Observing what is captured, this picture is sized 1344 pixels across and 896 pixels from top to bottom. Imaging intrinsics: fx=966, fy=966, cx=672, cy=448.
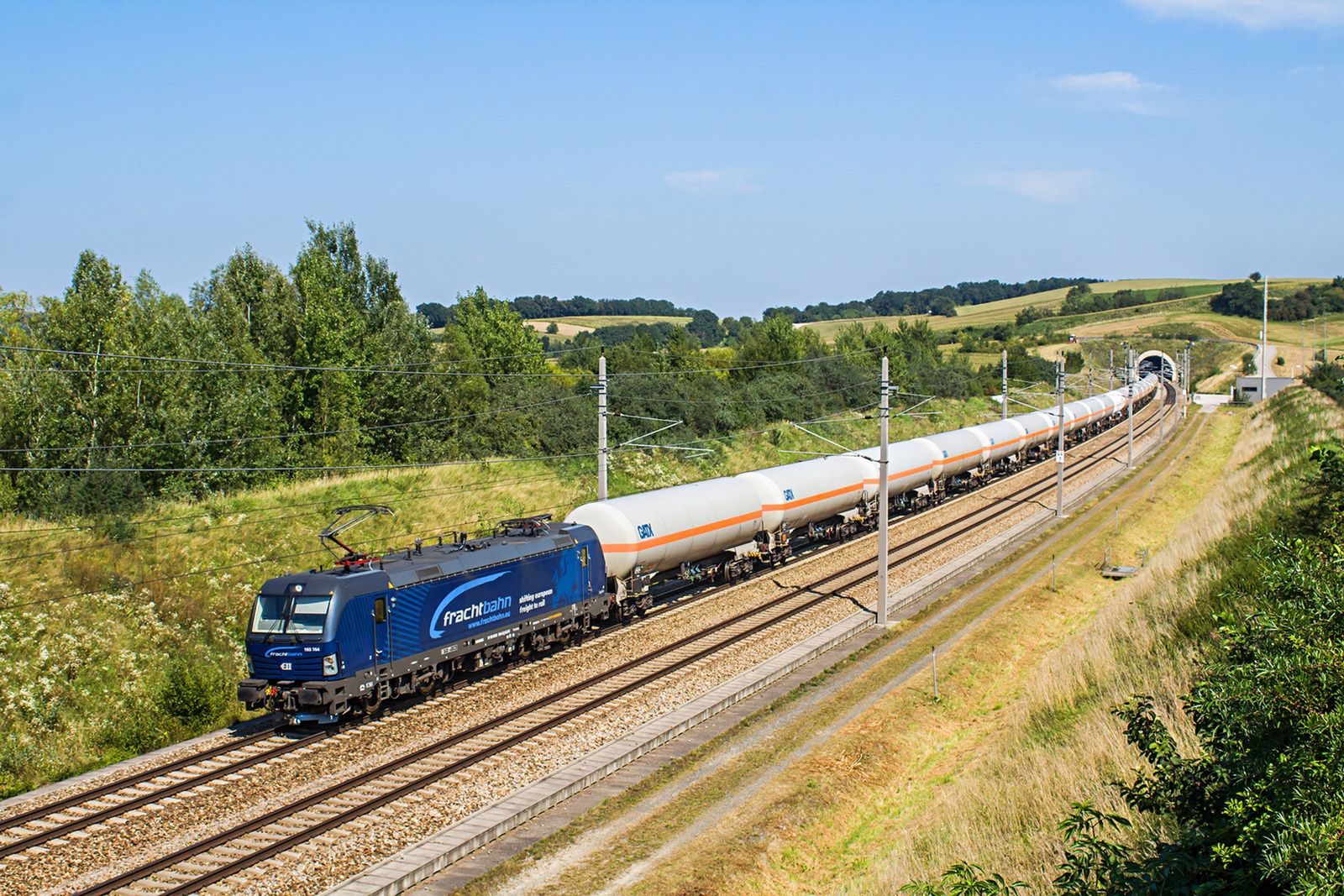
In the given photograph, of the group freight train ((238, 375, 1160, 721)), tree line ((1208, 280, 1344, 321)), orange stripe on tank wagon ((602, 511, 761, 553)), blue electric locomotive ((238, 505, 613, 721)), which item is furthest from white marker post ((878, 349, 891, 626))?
tree line ((1208, 280, 1344, 321))

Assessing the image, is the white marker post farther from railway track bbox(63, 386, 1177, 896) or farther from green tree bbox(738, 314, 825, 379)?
green tree bbox(738, 314, 825, 379)

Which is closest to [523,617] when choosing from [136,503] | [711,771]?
[711,771]

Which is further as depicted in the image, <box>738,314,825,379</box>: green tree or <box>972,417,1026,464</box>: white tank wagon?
<box>738,314,825,379</box>: green tree

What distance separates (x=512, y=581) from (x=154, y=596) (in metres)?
10.3

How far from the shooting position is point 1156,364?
154875 mm

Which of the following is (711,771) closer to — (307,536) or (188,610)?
(188,610)

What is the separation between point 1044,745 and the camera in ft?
58.0

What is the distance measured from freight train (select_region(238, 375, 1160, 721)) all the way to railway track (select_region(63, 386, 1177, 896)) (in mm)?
2239

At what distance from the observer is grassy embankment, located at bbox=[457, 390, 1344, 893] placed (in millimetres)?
13906

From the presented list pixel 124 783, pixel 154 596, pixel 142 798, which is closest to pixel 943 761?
pixel 142 798

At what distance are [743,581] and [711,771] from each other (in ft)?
54.9

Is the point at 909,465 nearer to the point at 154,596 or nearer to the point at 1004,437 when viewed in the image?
the point at 1004,437

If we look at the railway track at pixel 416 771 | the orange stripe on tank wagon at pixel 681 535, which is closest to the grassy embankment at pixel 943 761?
the railway track at pixel 416 771

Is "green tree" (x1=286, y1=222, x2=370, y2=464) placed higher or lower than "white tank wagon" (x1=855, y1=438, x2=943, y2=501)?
higher
